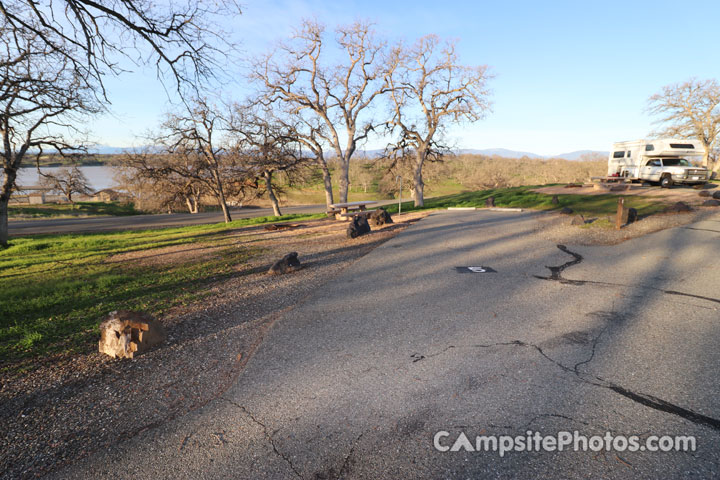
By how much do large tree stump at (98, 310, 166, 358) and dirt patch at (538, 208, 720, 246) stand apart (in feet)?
35.5

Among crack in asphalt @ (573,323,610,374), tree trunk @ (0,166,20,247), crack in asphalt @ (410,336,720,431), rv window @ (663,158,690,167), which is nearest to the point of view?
crack in asphalt @ (410,336,720,431)

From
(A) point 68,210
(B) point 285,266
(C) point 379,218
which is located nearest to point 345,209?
(C) point 379,218

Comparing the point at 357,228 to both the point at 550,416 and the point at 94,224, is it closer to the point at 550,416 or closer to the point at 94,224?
the point at 550,416

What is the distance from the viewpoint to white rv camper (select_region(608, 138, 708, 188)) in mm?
17812

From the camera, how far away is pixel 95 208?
39812 millimetres

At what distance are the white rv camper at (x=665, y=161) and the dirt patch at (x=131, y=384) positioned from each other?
22.5 metres

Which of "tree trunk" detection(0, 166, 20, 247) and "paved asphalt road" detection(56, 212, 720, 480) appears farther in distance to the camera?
"tree trunk" detection(0, 166, 20, 247)

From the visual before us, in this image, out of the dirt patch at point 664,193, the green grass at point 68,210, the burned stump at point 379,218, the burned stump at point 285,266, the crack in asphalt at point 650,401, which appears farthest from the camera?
the green grass at point 68,210

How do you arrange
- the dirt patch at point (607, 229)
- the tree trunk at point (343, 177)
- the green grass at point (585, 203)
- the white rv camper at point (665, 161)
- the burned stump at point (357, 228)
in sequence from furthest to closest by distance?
the tree trunk at point (343, 177), the white rv camper at point (665, 161), the green grass at point (585, 203), the burned stump at point (357, 228), the dirt patch at point (607, 229)

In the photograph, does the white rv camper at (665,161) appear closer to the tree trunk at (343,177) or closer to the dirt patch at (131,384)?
the tree trunk at (343,177)

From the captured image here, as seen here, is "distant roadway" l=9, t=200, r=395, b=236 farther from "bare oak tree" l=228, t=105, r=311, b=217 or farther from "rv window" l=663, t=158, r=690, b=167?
"rv window" l=663, t=158, r=690, b=167

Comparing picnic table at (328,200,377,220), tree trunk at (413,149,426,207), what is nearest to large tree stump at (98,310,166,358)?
picnic table at (328,200,377,220)

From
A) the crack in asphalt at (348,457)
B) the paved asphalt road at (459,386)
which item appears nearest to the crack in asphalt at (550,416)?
the paved asphalt road at (459,386)

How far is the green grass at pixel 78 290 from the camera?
15.6 feet
